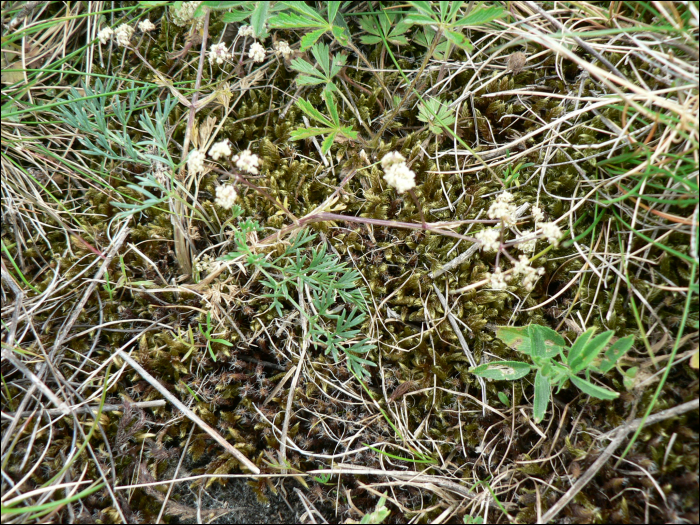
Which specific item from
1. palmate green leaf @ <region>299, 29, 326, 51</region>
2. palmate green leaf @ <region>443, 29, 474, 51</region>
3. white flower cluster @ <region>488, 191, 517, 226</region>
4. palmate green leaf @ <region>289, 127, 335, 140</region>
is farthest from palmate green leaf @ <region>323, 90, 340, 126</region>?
white flower cluster @ <region>488, 191, 517, 226</region>

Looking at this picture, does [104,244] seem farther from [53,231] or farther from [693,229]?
[693,229]

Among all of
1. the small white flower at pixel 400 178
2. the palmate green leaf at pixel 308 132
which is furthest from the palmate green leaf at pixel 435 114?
the small white flower at pixel 400 178

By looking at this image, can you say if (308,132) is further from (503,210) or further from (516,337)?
(516,337)

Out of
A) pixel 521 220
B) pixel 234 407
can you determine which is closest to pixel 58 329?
pixel 234 407

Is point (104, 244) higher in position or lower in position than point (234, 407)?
higher

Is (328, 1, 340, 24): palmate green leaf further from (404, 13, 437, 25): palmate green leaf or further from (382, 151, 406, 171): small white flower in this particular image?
(382, 151, 406, 171): small white flower

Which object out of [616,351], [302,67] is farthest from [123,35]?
[616,351]
